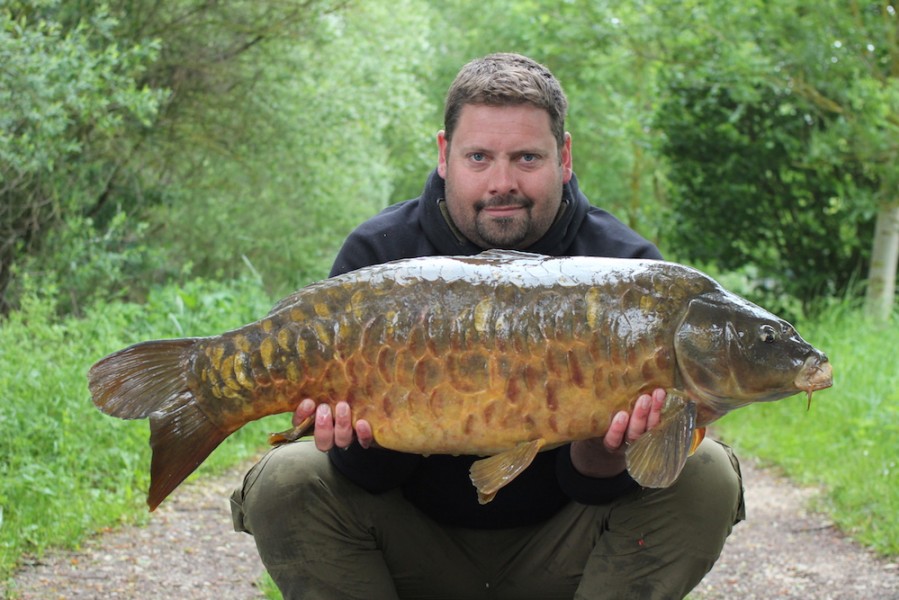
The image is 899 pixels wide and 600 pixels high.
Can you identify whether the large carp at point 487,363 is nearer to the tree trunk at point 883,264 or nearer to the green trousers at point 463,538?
the green trousers at point 463,538

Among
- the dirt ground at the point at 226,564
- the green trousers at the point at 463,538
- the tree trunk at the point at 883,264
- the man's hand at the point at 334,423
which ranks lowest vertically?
the tree trunk at the point at 883,264

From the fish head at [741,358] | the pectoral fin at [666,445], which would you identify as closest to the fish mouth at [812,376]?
the fish head at [741,358]

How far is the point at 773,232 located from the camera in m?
7.25

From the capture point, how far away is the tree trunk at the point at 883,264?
659cm

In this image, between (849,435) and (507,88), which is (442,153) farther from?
(849,435)

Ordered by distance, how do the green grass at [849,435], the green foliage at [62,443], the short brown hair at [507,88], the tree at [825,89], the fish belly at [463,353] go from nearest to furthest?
the fish belly at [463,353] < the short brown hair at [507,88] < the green foliage at [62,443] < the green grass at [849,435] < the tree at [825,89]

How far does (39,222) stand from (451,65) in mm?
9881

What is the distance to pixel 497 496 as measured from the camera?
96.0 inches

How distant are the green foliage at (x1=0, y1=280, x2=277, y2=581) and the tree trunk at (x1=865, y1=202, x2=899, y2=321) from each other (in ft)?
12.1

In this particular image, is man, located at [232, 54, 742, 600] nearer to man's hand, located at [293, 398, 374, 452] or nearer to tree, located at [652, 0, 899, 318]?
man's hand, located at [293, 398, 374, 452]

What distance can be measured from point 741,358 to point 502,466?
0.44 metres

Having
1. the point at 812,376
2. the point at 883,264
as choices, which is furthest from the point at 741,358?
the point at 883,264

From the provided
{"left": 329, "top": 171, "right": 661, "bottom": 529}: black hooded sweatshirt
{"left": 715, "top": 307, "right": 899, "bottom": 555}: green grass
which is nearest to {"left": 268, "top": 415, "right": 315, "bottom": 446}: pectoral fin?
{"left": 329, "top": 171, "right": 661, "bottom": 529}: black hooded sweatshirt

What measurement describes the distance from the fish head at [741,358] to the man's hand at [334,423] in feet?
1.82
